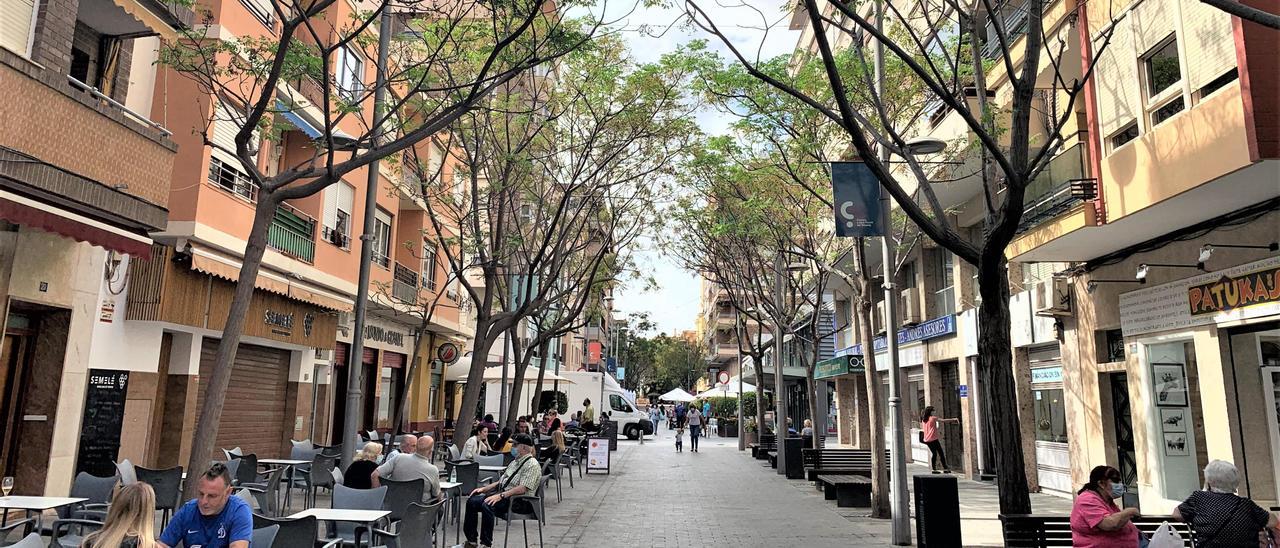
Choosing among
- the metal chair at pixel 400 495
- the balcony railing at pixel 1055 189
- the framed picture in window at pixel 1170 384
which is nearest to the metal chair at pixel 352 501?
the metal chair at pixel 400 495

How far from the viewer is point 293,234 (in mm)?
16969

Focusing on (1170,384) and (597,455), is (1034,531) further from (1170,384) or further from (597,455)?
(597,455)

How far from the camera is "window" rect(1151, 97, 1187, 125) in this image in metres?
11.0

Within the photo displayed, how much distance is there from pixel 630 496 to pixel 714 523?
3.78 meters

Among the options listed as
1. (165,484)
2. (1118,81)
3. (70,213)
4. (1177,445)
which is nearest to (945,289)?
(1177,445)

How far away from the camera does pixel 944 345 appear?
2136cm

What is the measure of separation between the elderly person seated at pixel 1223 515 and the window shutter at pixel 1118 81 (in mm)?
7228

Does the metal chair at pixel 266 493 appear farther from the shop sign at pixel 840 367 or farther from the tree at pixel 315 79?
the shop sign at pixel 840 367

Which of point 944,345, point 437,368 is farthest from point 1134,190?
point 437,368

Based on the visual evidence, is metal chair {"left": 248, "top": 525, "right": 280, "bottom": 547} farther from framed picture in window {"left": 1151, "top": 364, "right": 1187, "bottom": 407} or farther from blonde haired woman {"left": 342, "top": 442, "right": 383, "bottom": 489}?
framed picture in window {"left": 1151, "top": 364, "right": 1187, "bottom": 407}

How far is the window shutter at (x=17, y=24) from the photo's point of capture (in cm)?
982

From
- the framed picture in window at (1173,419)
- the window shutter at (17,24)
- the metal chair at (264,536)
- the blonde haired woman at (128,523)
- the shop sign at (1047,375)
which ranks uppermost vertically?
the window shutter at (17,24)

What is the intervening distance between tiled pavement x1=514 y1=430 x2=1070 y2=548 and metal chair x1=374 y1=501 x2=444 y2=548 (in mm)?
3812

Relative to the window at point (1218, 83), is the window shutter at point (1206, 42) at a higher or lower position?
higher
